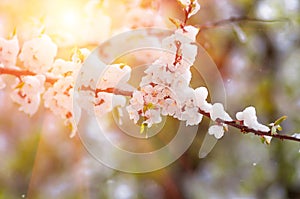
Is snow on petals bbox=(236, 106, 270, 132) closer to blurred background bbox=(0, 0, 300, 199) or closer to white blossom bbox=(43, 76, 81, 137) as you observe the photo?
white blossom bbox=(43, 76, 81, 137)

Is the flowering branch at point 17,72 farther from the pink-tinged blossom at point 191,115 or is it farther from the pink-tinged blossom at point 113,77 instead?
the pink-tinged blossom at point 191,115

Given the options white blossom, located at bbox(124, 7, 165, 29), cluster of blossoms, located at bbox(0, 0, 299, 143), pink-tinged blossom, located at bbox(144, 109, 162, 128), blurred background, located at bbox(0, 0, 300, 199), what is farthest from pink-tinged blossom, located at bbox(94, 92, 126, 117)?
white blossom, located at bbox(124, 7, 165, 29)

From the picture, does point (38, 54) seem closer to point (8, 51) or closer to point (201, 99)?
point (8, 51)

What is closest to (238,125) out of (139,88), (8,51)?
(139,88)

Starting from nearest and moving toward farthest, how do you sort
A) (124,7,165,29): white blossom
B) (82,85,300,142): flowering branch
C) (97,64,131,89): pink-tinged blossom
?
(82,85,300,142): flowering branch, (97,64,131,89): pink-tinged blossom, (124,7,165,29): white blossom

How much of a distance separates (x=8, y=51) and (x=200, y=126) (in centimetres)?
154

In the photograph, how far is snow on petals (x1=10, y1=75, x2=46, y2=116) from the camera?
924mm

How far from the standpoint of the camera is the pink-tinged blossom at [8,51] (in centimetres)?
93

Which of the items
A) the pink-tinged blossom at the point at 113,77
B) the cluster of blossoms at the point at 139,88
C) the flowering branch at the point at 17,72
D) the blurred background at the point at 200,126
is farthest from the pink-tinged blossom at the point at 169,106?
the blurred background at the point at 200,126

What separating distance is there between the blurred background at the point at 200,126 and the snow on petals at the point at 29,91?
1.16 feet

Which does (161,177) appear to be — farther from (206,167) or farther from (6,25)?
(6,25)

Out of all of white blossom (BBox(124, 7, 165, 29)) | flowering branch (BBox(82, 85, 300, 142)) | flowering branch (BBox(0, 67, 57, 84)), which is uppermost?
white blossom (BBox(124, 7, 165, 29))

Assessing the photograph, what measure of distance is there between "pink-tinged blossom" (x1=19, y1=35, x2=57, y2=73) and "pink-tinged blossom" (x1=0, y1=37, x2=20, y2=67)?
0.03 metres

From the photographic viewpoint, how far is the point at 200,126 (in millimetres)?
2355
